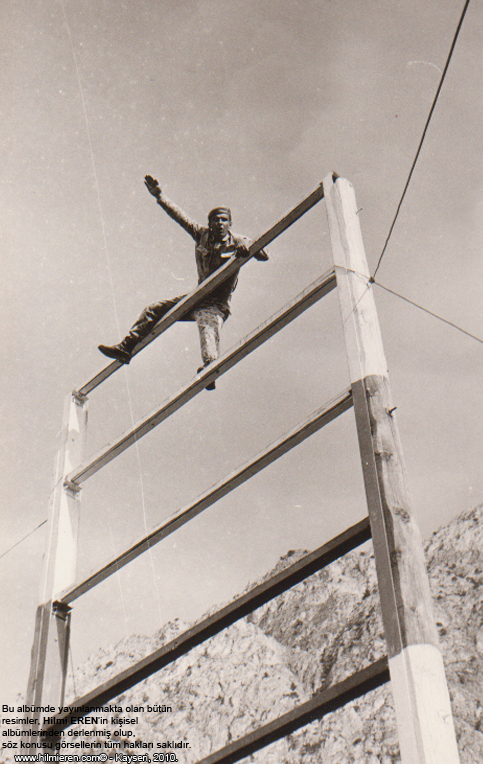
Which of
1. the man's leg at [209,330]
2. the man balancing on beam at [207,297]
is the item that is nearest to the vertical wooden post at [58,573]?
the man balancing on beam at [207,297]

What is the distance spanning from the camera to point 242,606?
3.18 meters

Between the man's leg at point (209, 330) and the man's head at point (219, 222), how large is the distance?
744 mm

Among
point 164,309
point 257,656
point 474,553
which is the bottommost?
point 164,309

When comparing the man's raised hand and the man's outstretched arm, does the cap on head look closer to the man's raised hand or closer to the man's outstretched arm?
the man's outstretched arm

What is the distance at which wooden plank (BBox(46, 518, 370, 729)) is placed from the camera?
3.07 metres

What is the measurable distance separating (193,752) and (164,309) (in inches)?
518

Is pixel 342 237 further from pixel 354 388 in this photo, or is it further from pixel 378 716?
pixel 378 716

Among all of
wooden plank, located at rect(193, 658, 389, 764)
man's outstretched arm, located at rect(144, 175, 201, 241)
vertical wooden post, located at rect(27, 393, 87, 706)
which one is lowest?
wooden plank, located at rect(193, 658, 389, 764)

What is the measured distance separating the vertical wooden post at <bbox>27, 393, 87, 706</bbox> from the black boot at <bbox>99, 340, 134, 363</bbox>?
1.61 feet

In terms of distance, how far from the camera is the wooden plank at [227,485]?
354 centimetres

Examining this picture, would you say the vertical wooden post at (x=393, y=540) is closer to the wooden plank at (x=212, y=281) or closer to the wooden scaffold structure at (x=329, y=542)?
the wooden scaffold structure at (x=329, y=542)

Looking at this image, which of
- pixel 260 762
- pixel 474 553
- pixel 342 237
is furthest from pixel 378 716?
pixel 342 237

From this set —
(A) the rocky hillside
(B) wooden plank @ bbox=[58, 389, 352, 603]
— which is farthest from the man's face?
(A) the rocky hillside

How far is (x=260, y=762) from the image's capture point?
1445 cm
